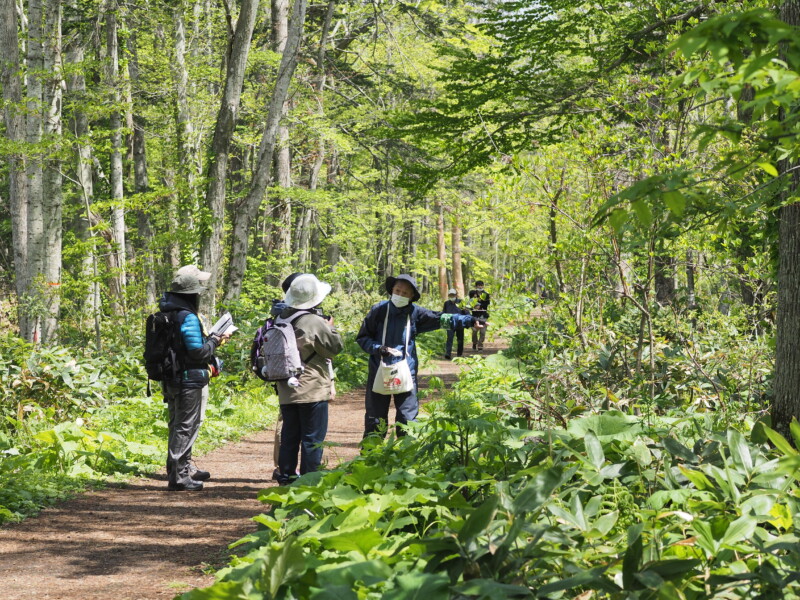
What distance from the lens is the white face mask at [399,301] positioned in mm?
7496

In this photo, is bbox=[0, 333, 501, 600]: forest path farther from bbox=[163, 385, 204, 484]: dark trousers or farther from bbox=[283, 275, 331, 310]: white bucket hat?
bbox=[283, 275, 331, 310]: white bucket hat

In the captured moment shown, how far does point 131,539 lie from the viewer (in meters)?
5.83

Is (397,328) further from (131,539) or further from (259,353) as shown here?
(131,539)

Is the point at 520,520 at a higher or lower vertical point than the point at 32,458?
higher

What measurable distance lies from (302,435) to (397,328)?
4.78 ft

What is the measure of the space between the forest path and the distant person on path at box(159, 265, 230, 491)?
0.29m

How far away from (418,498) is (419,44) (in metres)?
27.7

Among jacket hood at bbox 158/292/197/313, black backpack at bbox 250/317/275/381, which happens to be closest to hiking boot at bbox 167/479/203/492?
black backpack at bbox 250/317/275/381

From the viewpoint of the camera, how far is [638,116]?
7.40 m

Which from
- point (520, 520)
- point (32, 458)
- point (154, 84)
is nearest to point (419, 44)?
point (154, 84)

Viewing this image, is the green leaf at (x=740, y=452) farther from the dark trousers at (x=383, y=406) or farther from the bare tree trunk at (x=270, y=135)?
the bare tree trunk at (x=270, y=135)

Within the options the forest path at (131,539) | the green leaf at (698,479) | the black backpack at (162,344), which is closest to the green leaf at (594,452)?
the green leaf at (698,479)

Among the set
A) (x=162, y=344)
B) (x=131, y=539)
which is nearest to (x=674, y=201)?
(x=131, y=539)

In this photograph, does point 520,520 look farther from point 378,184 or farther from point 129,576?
point 378,184
